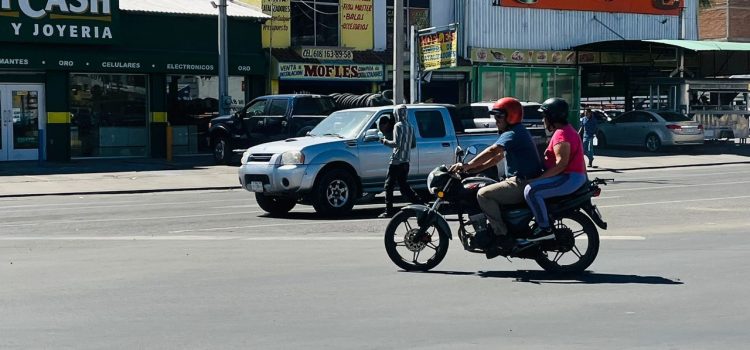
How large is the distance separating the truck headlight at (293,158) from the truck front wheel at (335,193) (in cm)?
48

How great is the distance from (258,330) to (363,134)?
10.7 m

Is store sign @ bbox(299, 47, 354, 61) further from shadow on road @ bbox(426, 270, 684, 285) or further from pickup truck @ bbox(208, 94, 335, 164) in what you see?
shadow on road @ bbox(426, 270, 684, 285)

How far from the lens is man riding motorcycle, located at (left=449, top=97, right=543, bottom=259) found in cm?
1111

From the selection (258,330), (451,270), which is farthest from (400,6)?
(258,330)

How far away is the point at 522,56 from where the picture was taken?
4394 cm

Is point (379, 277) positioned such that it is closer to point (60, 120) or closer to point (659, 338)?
point (659, 338)

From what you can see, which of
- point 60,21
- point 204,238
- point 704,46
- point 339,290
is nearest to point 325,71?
point 60,21

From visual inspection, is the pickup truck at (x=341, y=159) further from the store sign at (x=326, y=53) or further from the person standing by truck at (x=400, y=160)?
the store sign at (x=326, y=53)

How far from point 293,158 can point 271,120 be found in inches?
503

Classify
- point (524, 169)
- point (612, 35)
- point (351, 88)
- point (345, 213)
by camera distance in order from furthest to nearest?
1. point (612, 35)
2. point (351, 88)
3. point (345, 213)
4. point (524, 169)

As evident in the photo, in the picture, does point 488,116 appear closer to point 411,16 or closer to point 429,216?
point 429,216

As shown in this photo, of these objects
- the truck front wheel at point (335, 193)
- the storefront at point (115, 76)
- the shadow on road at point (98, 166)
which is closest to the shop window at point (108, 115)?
the storefront at point (115, 76)

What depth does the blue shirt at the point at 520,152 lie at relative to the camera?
11250 millimetres

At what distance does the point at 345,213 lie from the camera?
18.9 meters
